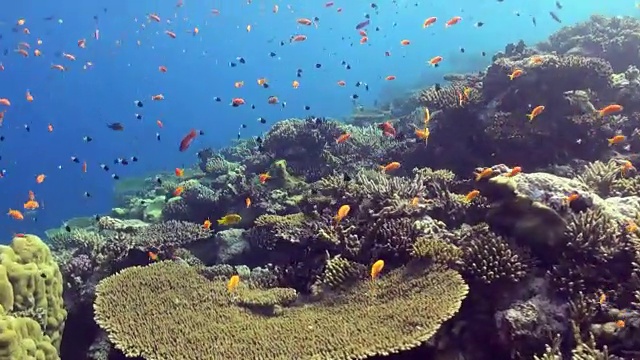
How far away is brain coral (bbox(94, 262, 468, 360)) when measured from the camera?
5297 mm

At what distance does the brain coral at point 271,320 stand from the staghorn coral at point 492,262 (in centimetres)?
31

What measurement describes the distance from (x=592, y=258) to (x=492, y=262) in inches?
46.0

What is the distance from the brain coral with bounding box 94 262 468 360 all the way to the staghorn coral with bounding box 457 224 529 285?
31cm

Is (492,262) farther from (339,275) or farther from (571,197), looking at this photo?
(339,275)

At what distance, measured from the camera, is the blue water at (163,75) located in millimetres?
58594

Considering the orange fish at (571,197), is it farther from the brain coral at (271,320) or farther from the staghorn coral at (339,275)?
the staghorn coral at (339,275)

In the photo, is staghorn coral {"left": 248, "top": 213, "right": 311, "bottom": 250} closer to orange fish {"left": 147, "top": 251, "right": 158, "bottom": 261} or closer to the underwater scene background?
the underwater scene background

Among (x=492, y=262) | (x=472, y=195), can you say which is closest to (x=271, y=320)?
(x=492, y=262)

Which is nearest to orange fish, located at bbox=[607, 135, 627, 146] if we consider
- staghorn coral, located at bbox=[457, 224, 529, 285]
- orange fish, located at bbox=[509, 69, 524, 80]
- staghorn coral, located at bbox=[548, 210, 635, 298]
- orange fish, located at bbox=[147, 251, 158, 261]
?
orange fish, located at bbox=[509, 69, 524, 80]

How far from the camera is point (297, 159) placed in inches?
530

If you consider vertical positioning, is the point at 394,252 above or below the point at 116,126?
below

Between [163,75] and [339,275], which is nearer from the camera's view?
[339,275]

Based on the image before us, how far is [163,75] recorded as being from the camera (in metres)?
145

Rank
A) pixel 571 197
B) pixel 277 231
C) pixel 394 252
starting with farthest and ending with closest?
pixel 277 231 → pixel 394 252 → pixel 571 197
